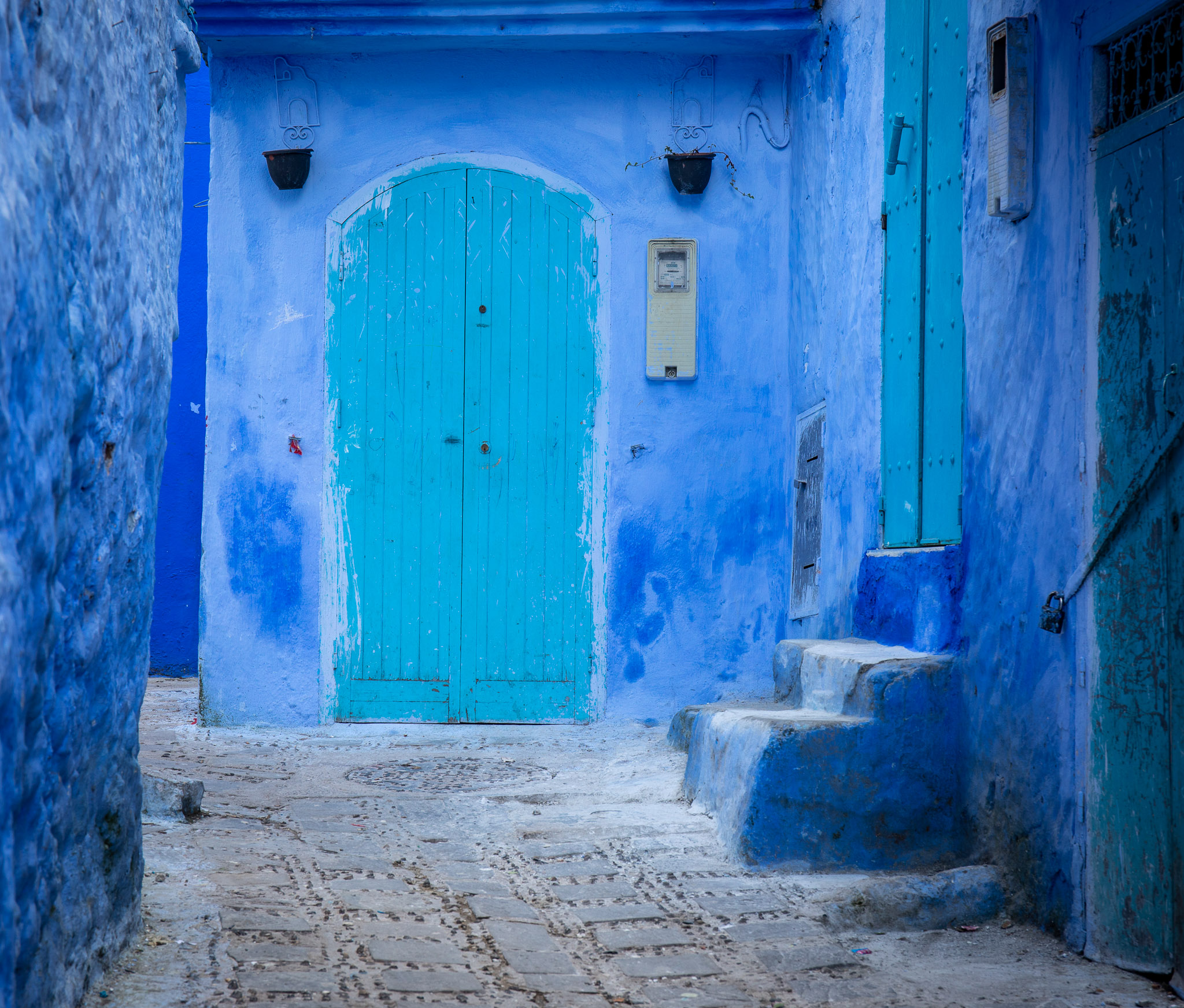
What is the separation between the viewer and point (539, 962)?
113 inches

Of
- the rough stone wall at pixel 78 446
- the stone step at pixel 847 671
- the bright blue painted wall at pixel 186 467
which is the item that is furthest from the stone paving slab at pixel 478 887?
the bright blue painted wall at pixel 186 467

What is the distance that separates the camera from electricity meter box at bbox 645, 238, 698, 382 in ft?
21.9

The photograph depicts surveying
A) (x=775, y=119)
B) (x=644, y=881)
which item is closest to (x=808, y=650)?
(x=644, y=881)

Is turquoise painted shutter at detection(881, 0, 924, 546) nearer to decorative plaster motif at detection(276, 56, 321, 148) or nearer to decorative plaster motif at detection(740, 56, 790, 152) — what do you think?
decorative plaster motif at detection(740, 56, 790, 152)

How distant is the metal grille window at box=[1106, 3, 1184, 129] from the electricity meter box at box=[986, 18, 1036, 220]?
329mm

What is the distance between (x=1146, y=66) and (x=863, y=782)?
2.14 m

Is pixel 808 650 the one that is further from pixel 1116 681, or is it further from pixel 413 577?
pixel 413 577

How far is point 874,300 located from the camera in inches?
196

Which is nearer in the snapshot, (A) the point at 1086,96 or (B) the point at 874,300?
(A) the point at 1086,96

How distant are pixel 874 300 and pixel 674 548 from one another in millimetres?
2135

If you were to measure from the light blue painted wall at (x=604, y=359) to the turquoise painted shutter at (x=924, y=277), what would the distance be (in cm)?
192

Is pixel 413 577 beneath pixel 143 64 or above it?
beneath

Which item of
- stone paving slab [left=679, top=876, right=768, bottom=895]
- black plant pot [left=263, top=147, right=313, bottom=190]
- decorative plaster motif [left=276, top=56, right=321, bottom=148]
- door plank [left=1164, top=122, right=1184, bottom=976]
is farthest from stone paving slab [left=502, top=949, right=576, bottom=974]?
decorative plaster motif [left=276, top=56, right=321, bottom=148]

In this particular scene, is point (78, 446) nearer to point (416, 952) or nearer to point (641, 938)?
point (416, 952)
